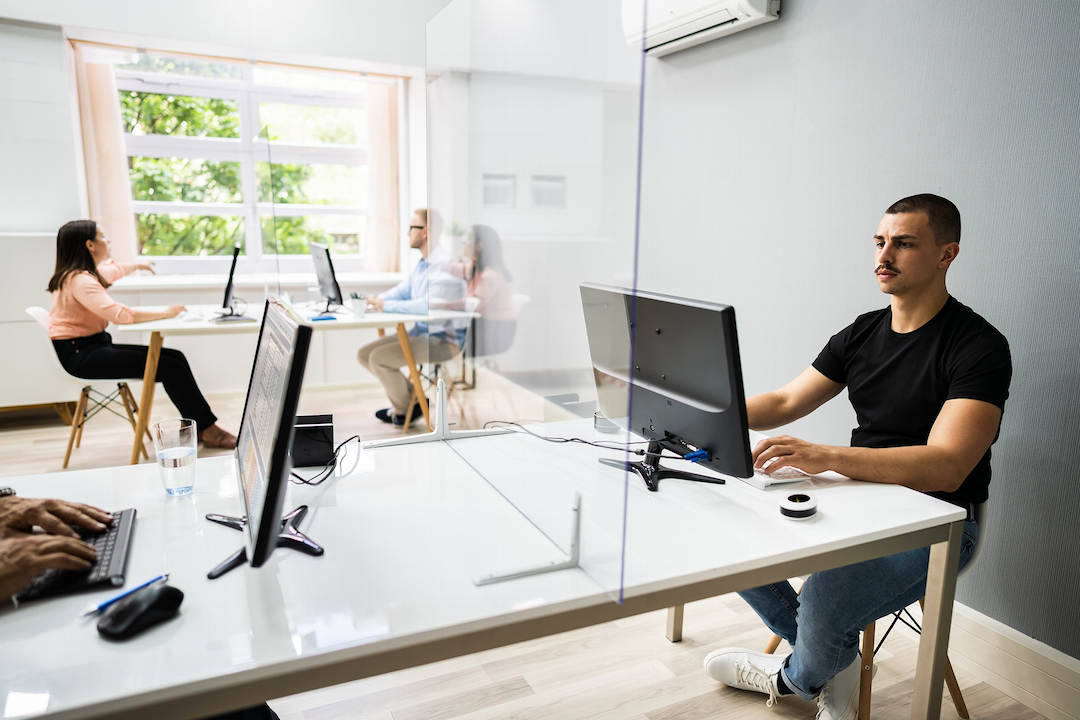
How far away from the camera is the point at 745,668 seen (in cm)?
186

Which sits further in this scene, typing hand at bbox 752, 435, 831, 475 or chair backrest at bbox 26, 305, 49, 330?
chair backrest at bbox 26, 305, 49, 330

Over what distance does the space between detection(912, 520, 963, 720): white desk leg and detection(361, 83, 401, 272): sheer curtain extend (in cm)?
514

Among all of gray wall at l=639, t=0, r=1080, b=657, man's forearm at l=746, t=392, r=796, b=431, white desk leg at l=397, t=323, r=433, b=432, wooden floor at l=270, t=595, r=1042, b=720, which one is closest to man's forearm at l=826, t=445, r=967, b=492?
gray wall at l=639, t=0, r=1080, b=657

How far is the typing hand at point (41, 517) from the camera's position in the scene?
1123mm

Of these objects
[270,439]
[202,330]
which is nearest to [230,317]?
[202,330]

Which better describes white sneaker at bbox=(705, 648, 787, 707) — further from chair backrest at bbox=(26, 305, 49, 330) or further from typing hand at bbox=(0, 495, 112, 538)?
chair backrest at bbox=(26, 305, 49, 330)

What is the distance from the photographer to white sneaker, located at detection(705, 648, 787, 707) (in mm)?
1832

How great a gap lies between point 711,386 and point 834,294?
122 centimetres

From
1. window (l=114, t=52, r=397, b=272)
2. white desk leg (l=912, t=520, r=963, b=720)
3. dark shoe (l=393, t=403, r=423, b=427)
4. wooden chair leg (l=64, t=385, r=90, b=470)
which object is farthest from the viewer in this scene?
window (l=114, t=52, r=397, b=272)

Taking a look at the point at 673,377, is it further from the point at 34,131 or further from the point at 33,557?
the point at 34,131

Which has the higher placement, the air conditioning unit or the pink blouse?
the air conditioning unit

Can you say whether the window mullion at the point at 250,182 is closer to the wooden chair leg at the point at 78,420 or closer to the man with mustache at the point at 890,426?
the wooden chair leg at the point at 78,420

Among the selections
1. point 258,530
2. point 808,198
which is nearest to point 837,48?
point 808,198

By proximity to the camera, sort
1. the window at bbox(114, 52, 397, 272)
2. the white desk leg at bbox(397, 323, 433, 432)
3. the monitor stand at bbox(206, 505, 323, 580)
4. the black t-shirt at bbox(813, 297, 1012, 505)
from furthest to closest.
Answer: the window at bbox(114, 52, 397, 272) < the white desk leg at bbox(397, 323, 433, 432) < the black t-shirt at bbox(813, 297, 1012, 505) < the monitor stand at bbox(206, 505, 323, 580)
